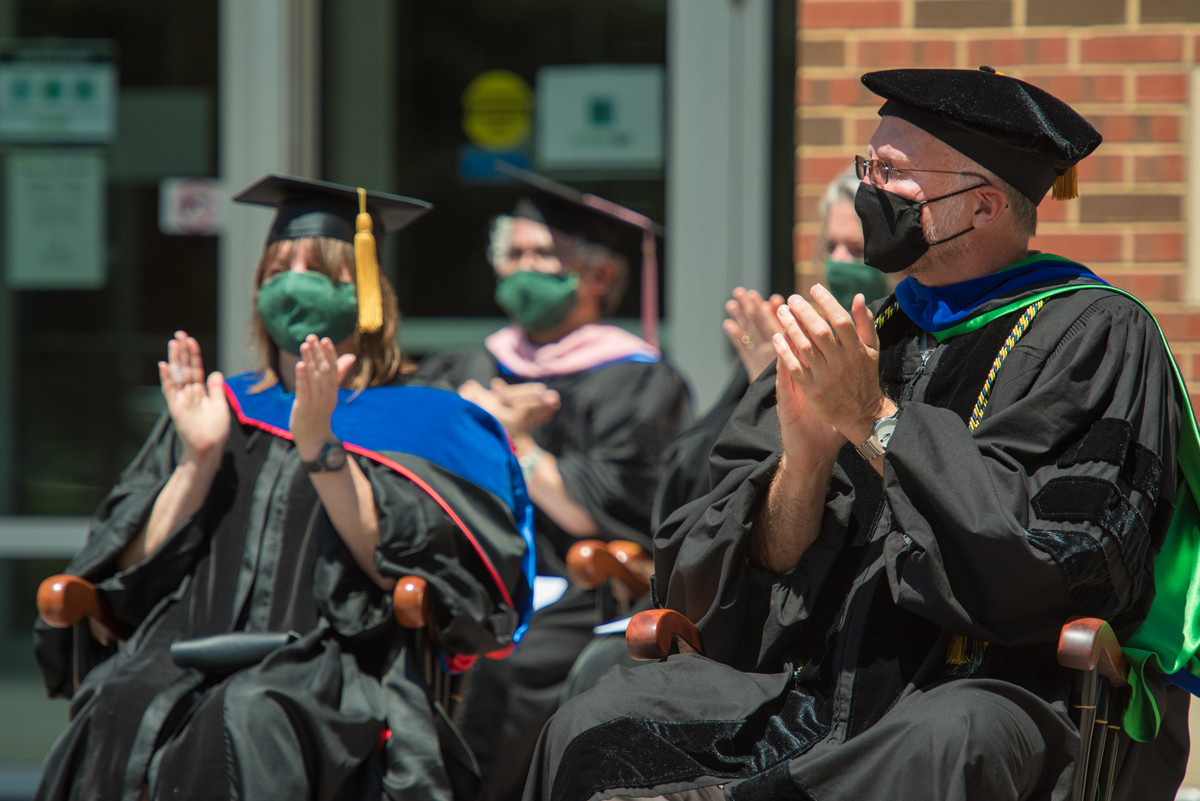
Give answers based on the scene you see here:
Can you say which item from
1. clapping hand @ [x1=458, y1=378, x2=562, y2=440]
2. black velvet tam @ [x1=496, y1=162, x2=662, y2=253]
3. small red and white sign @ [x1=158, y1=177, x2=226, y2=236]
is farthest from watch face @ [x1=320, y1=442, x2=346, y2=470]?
small red and white sign @ [x1=158, y1=177, x2=226, y2=236]

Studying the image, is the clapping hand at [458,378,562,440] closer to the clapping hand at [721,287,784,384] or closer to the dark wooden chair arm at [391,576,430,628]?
the clapping hand at [721,287,784,384]

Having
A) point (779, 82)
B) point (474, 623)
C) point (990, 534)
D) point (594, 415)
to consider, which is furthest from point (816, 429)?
point (779, 82)

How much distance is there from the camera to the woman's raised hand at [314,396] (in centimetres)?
250

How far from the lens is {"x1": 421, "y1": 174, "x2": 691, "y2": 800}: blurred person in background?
329cm

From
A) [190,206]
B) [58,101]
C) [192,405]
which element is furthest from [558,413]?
[58,101]

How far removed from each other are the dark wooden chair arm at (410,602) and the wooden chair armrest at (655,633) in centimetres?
50

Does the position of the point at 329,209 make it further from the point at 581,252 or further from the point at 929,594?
the point at 929,594

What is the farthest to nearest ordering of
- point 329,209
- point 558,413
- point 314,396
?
point 558,413 < point 329,209 < point 314,396

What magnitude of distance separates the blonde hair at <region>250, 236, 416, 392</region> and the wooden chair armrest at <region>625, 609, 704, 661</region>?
1.01 meters

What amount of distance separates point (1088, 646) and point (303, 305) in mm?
1796

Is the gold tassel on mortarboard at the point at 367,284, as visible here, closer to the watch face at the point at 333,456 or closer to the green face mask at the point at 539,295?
the watch face at the point at 333,456

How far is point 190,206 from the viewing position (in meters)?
4.58

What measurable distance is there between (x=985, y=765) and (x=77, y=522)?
3726mm

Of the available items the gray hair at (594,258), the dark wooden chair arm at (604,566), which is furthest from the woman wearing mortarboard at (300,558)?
the gray hair at (594,258)
